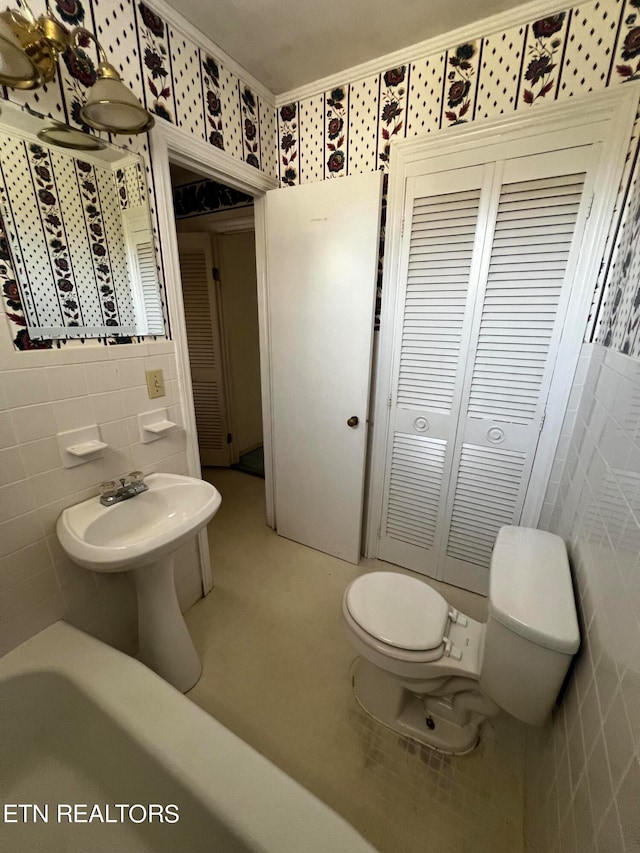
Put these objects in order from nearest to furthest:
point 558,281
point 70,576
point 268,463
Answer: point 70,576
point 558,281
point 268,463

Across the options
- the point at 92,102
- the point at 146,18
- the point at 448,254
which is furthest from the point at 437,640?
the point at 146,18

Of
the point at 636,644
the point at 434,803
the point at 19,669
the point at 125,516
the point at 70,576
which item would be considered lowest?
the point at 434,803

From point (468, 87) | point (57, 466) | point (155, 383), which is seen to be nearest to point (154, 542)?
point (57, 466)

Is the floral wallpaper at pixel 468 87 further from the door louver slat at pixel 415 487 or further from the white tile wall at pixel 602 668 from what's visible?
the door louver slat at pixel 415 487

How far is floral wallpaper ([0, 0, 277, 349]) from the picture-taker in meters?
0.93

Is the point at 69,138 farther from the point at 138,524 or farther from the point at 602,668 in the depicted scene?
the point at 602,668

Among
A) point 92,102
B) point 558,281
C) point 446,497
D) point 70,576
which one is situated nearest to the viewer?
point 92,102

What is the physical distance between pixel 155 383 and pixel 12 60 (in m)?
0.86

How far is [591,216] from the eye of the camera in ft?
3.95

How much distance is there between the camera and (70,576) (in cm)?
112

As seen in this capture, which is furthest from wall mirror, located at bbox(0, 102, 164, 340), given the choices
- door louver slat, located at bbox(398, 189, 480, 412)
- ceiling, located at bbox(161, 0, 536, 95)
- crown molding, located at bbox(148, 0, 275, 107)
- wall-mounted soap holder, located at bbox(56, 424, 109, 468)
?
door louver slat, located at bbox(398, 189, 480, 412)

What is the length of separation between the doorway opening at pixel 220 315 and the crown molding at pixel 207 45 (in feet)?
1.89

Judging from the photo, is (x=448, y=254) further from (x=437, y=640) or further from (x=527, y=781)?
(x=527, y=781)

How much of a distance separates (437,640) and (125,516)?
1.10 m
